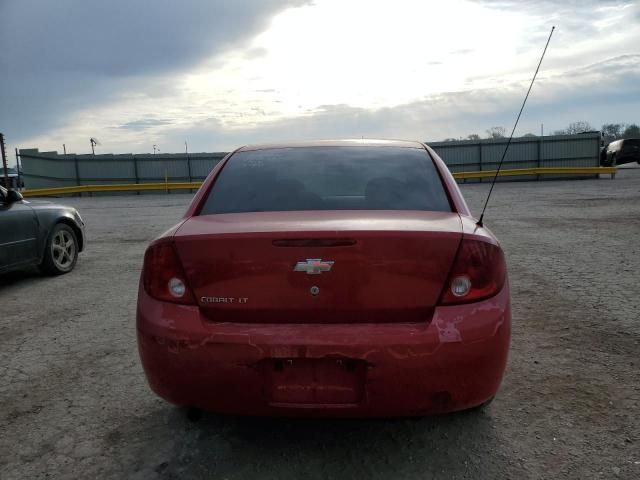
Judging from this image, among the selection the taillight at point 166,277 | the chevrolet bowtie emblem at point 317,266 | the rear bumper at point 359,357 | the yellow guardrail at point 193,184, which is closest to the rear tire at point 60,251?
the taillight at point 166,277

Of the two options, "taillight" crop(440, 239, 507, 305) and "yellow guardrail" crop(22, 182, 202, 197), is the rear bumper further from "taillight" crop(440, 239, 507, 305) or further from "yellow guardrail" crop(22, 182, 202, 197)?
"yellow guardrail" crop(22, 182, 202, 197)

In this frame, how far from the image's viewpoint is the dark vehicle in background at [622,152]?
32.8 m

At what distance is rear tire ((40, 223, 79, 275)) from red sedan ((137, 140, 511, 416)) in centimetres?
480

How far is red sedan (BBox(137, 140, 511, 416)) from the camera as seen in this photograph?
6.84ft

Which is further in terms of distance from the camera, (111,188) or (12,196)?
(111,188)

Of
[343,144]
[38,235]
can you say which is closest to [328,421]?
[343,144]

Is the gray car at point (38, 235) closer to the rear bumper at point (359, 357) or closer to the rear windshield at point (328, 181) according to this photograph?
the rear windshield at point (328, 181)

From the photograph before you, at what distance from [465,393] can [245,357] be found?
0.94 meters

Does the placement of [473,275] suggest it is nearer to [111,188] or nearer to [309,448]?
[309,448]

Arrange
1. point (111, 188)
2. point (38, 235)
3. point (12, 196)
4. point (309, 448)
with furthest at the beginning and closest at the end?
point (111, 188) < point (38, 235) < point (12, 196) < point (309, 448)

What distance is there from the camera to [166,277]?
229 centimetres

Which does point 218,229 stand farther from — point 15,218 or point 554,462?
point 15,218

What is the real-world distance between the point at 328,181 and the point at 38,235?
472cm

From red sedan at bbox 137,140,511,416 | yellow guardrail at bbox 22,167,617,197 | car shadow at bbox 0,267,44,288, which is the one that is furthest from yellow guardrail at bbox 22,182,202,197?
red sedan at bbox 137,140,511,416
